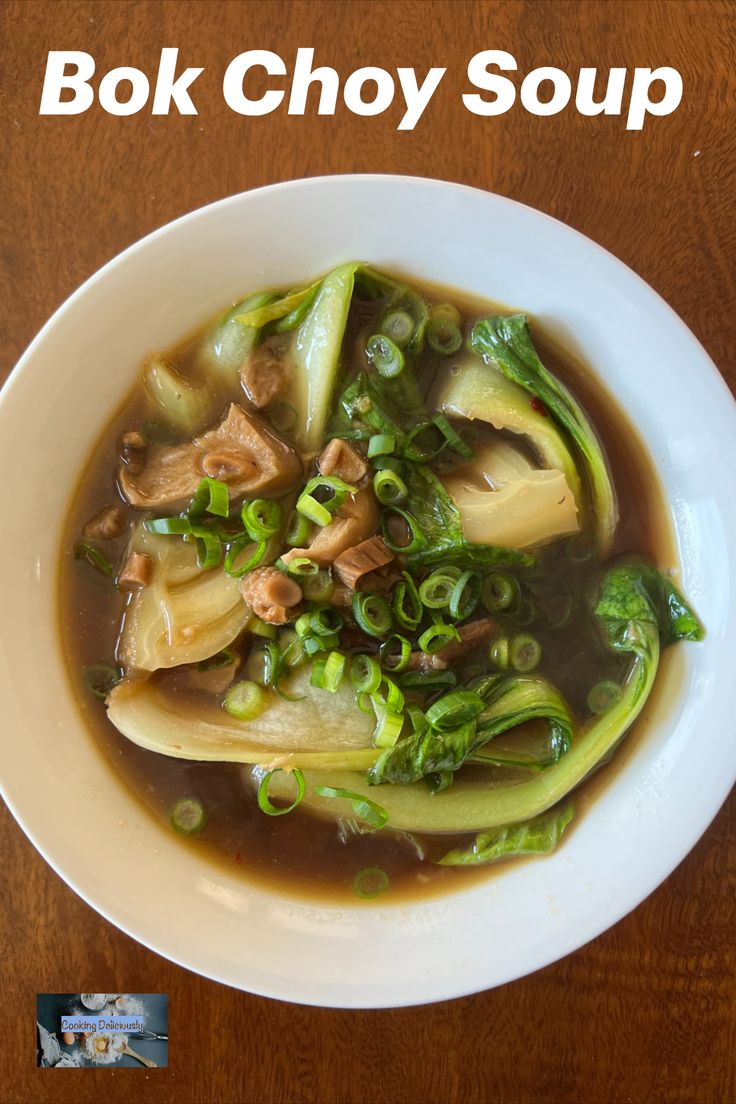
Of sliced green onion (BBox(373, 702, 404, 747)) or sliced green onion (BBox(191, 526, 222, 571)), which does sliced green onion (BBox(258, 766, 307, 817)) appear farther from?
sliced green onion (BBox(191, 526, 222, 571))

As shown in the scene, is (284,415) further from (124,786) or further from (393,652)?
(124,786)

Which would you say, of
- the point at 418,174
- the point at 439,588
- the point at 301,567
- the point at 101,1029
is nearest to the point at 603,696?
the point at 439,588

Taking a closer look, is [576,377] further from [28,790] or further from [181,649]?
[28,790]

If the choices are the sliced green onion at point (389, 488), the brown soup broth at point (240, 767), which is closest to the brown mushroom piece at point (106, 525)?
the brown soup broth at point (240, 767)

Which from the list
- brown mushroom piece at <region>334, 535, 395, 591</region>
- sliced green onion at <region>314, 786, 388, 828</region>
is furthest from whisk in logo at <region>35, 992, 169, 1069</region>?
brown mushroom piece at <region>334, 535, 395, 591</region>

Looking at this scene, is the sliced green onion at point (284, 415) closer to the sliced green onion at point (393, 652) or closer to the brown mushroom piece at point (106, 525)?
the brown mushroom piece at point (106, 525)

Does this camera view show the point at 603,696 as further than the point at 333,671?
Yes
